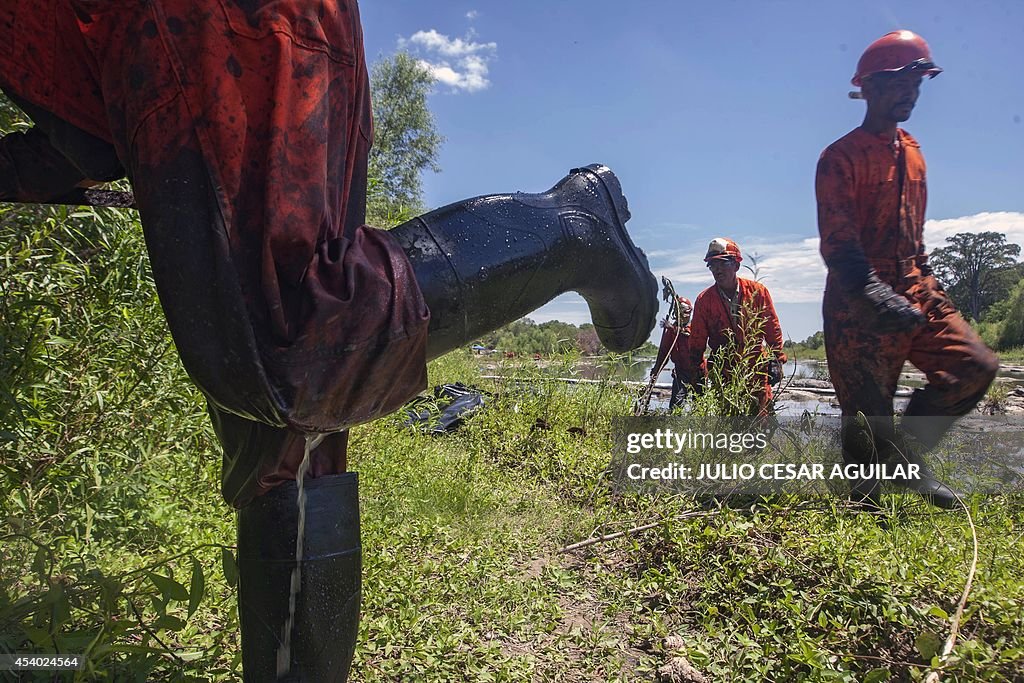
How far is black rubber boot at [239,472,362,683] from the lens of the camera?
1109 millimetres

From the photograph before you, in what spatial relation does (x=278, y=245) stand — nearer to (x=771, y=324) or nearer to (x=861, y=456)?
(x=861, y=456)

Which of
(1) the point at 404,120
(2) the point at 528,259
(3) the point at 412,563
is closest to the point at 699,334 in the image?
(3) the point at 412,563

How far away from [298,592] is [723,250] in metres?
4.53

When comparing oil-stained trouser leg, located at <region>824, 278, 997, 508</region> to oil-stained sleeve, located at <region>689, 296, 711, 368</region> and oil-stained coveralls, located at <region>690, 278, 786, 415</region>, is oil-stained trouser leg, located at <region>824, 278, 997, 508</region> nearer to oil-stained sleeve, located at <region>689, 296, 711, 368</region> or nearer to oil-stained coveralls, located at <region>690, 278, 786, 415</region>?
oil-stained coveralls, located at <region>690, 278, 786, 415</region>

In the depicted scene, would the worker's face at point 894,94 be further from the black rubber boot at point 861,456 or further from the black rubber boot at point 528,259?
the black rubber boot at point 528,259

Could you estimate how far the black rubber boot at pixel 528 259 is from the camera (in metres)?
1.10

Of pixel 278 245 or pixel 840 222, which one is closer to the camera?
pixel 278 245

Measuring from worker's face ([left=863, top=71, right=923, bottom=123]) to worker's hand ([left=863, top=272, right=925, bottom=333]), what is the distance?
2.54 feet

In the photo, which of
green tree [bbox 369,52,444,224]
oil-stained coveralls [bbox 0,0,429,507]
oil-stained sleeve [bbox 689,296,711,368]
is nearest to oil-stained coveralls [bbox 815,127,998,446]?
oil-stained sleeve [bbox 689,296,711,368]

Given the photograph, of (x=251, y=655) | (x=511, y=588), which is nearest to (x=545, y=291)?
(x=251, y=655)

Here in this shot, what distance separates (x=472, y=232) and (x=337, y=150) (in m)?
0.25

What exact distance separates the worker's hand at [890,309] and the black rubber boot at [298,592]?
273 cm

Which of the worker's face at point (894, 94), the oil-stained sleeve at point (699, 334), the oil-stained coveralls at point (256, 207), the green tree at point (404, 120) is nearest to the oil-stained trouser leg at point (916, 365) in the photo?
the worker's face at point (894, 94)

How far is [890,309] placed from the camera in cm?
300
